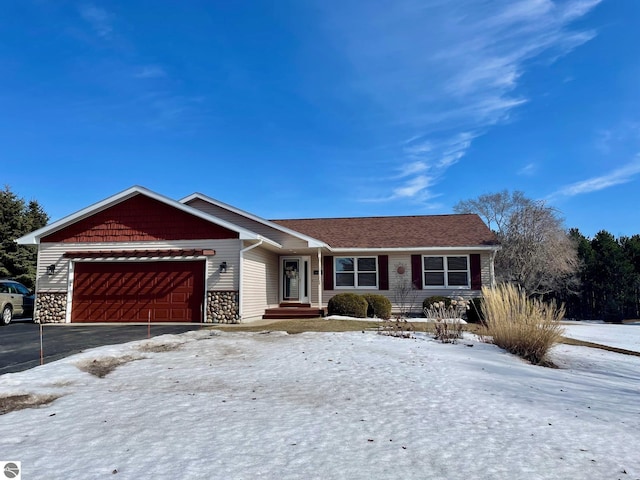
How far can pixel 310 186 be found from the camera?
24.3 metres

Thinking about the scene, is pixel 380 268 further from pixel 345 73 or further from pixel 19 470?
pixel 19 470

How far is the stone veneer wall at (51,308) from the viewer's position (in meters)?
14.6

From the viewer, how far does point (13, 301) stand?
1493cm

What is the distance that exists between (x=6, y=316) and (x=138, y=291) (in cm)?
467

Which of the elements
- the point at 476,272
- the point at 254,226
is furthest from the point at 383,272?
the point at 254,226

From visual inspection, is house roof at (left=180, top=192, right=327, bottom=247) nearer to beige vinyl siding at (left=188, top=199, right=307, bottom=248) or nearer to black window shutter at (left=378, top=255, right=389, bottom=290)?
beige vinyl siding at (left=188, top=199, right=307, bottom=248)

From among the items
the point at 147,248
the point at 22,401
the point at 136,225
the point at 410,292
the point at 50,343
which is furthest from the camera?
the point at 410,292

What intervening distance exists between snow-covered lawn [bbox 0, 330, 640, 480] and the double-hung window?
11.4 meters

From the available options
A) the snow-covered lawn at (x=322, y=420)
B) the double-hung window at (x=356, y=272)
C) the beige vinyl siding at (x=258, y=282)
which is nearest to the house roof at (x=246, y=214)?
the beige vinyl siding at (x=258, y=282)

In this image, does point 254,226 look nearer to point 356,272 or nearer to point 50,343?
point 356,272

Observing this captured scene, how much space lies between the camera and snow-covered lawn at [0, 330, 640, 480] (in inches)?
112

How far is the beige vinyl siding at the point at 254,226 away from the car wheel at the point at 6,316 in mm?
8082

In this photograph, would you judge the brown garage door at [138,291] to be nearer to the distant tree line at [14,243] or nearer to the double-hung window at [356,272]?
the double-hung window at [356,272]

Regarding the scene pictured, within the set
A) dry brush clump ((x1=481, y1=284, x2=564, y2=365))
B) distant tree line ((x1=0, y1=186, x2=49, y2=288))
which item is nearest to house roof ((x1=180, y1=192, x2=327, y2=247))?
dry brush clump ((x1=481, y1=284, x2=564, y2=365))
